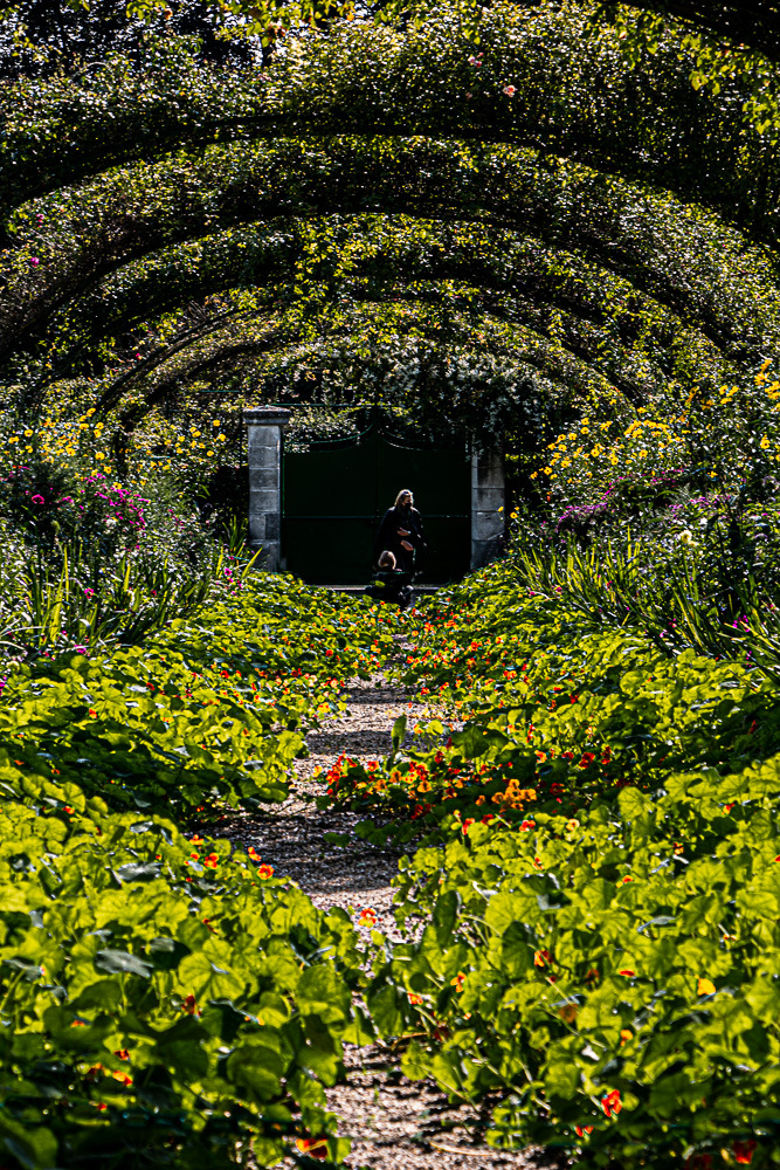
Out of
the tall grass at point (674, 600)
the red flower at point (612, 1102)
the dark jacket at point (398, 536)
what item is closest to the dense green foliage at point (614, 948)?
the red flower at point (612, 1102)

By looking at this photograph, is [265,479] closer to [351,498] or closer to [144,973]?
[351,498]

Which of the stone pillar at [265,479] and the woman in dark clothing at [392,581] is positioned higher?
the stone pillar at [265,479]

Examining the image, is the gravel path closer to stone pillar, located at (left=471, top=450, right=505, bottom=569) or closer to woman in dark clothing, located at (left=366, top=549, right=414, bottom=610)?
woman in dark clothing, located at (left=366, top=549, right=414, bottom=610)

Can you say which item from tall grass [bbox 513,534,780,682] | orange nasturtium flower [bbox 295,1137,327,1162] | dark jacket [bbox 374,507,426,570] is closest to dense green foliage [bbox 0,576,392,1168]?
orange nasturtium flower [bbox 295,1137,327,1162]

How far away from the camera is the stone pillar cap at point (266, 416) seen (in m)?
13.5

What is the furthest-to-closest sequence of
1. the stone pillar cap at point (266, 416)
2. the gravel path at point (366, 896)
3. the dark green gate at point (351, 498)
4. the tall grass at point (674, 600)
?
1. the dark green gate at point (351, 498)
2. the stone pillar cap at point (266, 416)
3. the tall grass at point (674, 600)
4. the gravel path at point (366, 896)

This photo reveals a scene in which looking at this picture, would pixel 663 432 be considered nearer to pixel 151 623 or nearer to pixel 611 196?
pixel 611 196

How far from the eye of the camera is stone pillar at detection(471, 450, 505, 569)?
1405 centimetres

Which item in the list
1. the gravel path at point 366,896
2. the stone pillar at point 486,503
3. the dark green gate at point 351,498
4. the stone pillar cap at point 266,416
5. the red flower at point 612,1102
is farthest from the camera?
the dark green gate at point 351,498

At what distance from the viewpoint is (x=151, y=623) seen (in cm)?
644

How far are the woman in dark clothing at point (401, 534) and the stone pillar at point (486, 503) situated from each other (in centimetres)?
205

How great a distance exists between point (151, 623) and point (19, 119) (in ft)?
15.7

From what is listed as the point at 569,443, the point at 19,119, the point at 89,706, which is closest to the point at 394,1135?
the point at 89,706

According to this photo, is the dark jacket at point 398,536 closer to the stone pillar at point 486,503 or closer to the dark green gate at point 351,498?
the stone pillar at point 486,503
